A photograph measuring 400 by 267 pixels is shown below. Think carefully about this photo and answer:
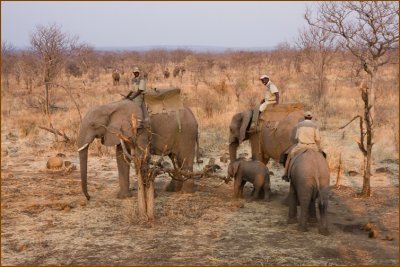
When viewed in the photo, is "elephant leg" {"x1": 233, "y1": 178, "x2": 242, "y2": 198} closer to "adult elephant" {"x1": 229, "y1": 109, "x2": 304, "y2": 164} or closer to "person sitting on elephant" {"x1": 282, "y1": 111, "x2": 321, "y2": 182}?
"adult elephant" {"x1": 229, "y1": 109, "x2": 304, "y2": 164}

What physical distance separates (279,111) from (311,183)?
282cm

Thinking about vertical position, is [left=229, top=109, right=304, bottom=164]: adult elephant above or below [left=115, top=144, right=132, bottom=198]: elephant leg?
above

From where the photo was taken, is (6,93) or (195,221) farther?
(6,93)

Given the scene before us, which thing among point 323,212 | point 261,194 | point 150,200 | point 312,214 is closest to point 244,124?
point 261,194

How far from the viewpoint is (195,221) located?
821 cm

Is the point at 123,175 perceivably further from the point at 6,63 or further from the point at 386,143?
the point at 6,63

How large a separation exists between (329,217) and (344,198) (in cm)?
132

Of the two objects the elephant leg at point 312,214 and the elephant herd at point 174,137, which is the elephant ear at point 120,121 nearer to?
the elephant herd at point 174,137

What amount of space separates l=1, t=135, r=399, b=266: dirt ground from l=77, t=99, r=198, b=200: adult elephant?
1.78ft

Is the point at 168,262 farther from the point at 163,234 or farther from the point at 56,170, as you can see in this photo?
the point at 56,170

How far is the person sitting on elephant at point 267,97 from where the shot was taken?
9969mm

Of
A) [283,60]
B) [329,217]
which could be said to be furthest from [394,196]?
[283,60]

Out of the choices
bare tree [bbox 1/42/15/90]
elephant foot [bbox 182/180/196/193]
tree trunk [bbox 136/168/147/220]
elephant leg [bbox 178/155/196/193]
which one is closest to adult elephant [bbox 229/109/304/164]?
elephant leg [bbox 178/155/196/193]

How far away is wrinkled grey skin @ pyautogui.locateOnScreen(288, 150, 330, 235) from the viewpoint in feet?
24.2
